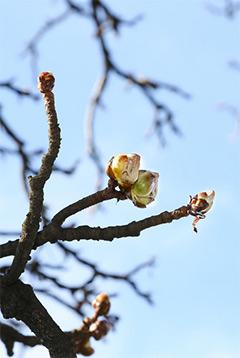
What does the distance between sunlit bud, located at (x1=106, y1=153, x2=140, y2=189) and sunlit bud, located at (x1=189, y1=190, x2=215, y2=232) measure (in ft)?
0.47

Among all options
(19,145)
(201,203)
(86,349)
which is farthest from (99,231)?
(19,145)

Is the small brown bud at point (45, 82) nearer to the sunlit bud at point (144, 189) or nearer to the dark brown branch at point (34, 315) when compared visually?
the sunlit bud at point (144, 189)

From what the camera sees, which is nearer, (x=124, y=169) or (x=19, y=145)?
(x=124, y=169)

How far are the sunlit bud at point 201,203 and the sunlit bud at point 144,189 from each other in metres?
0.11

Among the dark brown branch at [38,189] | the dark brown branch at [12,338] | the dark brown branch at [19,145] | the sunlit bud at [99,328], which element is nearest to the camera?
the dark brown branch at [38,189]

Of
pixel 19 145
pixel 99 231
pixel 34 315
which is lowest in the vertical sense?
pixel 34 315

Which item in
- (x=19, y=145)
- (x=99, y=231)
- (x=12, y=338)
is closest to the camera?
(x=99, y=231)

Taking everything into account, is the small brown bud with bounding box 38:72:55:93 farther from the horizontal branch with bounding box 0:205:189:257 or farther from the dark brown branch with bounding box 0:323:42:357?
the dark brown branch with bounding box 0:323:42:357

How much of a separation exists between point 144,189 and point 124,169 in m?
0.06

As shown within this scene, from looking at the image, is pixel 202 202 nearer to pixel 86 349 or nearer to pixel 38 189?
pixel 38 189

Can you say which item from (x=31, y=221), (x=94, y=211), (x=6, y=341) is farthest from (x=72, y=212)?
(x=94, y=211)

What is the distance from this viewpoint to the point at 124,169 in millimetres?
1383

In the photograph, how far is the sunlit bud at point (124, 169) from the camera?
4.55 ft

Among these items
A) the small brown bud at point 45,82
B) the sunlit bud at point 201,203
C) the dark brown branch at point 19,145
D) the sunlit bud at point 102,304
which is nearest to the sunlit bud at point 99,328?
the sunlit bud at point 102,304
